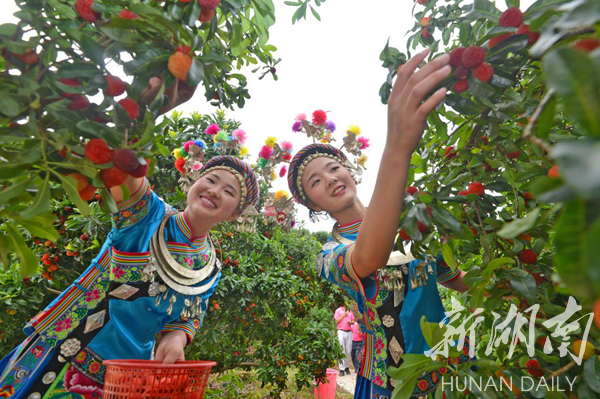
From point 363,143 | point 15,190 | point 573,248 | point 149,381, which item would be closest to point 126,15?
point 15,190

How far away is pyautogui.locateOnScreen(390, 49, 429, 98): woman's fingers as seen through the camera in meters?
0.93

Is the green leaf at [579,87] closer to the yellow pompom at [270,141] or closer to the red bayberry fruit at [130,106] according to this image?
the red bayberry fruit at [130,106]

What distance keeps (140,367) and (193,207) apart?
948 mm

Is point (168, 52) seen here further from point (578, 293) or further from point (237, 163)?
point (237, 163)

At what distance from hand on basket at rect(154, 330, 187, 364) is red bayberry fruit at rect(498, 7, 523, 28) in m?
1.90

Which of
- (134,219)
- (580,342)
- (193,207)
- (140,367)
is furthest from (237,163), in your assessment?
(580,342)

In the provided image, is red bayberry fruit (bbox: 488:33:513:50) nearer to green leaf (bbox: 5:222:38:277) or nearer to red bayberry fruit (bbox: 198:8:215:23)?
red bayberry fruit (bbox: 198:8:215:23)

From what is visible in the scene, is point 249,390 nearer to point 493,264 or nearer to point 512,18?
point 493,264

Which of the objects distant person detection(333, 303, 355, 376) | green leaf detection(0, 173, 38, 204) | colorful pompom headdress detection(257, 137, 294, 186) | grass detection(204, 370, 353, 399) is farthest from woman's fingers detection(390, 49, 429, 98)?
distant person detection(333, 303, 355, 376)

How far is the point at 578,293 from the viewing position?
359 millimetres

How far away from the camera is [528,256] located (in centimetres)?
96

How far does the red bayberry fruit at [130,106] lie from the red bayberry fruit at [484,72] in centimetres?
78

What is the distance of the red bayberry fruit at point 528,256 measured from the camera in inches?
37.5

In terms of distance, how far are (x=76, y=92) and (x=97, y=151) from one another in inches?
4.7
